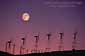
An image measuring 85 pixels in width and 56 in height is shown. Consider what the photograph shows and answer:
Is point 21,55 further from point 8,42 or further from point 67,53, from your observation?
point 67,53

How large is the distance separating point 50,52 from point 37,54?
1552 millimetres

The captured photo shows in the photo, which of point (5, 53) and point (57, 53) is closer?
point (57, 53)

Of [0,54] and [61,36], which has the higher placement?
[61,36]

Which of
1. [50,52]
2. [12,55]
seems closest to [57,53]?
[50,52]

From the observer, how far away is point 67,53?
29.3 m

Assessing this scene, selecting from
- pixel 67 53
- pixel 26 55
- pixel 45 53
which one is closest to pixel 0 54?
pixel 26 55

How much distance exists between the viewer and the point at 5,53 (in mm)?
31922

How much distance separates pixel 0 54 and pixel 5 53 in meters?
0.74

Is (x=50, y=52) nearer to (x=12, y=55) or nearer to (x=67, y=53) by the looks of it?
(x=67, y=53)

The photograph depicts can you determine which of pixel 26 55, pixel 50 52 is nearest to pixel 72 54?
pixel 50 52

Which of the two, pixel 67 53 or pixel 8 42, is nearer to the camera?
pixel 67 53

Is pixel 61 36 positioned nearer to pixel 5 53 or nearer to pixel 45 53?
pixel 45 53

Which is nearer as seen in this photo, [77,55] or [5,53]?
[77,55]

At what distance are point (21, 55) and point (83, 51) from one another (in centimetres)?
681
